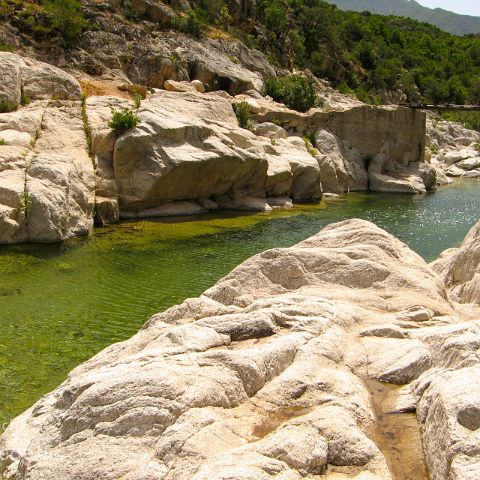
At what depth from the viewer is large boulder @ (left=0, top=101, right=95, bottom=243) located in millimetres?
27516

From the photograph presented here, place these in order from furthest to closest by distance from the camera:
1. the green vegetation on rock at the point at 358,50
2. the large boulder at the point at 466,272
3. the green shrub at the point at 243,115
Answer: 1. the green vegetation on rock at the point at 358,50
2. the green shrub at the point at 243,115
3. the large boulder at the point at 466,272

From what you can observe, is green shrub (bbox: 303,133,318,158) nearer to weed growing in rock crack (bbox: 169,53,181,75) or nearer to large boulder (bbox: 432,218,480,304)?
weed growing in rock crack (bbox: 169,53,181,75)

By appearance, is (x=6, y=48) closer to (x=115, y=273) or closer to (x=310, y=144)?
(x=310, y=144)

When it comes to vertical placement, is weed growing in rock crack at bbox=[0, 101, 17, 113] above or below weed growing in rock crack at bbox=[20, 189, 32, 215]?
above

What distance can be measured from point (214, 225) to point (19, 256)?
12.9 meters

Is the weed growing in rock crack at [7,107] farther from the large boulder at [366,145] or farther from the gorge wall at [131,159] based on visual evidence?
the large boulder at [366,145]

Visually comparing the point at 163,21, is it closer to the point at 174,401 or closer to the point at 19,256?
the point at 19,256

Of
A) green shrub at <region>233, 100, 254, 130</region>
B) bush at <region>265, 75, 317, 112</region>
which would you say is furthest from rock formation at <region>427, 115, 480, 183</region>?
green shrub at <region>233, 100, 254, 130</region>

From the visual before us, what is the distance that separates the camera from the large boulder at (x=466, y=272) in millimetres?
15945

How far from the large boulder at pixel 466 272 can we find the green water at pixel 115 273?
366 inches

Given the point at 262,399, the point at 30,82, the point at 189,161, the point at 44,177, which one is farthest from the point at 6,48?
the point at 262,399

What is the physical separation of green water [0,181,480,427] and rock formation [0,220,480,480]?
4652mm

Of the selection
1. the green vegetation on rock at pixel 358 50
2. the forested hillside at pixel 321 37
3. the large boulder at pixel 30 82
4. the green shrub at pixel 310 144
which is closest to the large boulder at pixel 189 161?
the large boulder at pixel 30 82

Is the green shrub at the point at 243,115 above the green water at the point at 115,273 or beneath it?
above
